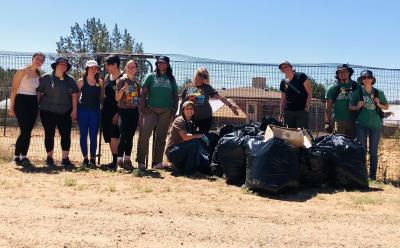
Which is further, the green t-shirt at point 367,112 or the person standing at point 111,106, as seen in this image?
the person standing at point 111,106

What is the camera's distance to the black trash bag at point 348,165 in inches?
266

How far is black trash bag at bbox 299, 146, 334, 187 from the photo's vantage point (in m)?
6.75

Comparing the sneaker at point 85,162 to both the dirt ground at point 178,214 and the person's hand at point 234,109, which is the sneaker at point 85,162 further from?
the person's hand at point 234,109

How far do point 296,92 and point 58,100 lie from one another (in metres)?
3.88

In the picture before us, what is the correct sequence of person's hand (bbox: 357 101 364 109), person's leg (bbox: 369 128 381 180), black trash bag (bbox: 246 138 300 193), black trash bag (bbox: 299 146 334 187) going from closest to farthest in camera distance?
black trash bag (bbox: 246 138 300 193) < black trash bag (bbox: 299 146 334 187) < person's hand (bbox: 357 101 364 109) < person's leg (bbox: 369 128 381 180)

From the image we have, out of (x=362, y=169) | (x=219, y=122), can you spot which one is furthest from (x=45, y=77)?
(x=362, y=169)

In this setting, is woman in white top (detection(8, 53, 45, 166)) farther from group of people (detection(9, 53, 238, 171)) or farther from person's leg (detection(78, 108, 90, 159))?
person's leg (detection(78, 108, 90, 159))

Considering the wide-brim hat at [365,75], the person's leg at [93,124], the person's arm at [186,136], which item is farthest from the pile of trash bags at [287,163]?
the person's leg at [93,124]

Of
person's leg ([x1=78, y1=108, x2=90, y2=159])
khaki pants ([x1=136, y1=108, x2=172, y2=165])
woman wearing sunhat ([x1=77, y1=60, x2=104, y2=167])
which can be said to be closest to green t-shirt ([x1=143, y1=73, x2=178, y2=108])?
khaki pants ([x1=136, y1=108, x2=172, y2=165])

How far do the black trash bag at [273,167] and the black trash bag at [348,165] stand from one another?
0.69 m

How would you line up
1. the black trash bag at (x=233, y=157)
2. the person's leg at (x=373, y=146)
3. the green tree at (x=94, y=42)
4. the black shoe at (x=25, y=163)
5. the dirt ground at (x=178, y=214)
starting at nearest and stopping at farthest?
the dirt ground at (x=178, y=214)
the black trash bag at (x=233, y=157)
the person's leg at (x=373, y=146)
the black shoe at (x=25, y=163)
the green tree at (x=94, y=42)

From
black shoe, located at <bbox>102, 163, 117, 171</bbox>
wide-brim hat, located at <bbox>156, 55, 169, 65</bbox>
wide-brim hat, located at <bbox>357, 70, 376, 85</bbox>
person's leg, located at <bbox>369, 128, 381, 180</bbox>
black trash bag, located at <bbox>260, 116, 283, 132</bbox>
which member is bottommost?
black shoe, located at <bbox>102, 163, 117, 171</bbox>

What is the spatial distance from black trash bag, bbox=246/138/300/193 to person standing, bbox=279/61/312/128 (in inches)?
55.2

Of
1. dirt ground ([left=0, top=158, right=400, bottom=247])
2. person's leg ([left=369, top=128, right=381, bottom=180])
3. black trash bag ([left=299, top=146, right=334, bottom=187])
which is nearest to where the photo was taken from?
dirt ground ([left=0, top=158, right=400, bottom=247])
